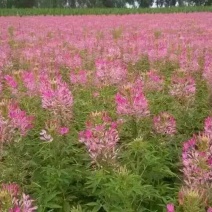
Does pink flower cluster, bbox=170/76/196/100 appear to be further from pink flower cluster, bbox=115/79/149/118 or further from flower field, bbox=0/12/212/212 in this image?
pink flower cluster, bbox=115/79/149/118

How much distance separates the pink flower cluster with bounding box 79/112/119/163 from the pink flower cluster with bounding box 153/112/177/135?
21.9 inches

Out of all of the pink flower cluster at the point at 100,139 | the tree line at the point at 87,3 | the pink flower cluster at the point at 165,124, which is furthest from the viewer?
the tree line at the point at 87,3

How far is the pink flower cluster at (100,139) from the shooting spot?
2.75m

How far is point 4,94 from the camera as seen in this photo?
14.8 feet

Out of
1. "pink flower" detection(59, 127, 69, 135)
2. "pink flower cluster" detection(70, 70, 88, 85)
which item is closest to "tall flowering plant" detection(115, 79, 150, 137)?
"pink flower" detection(59, 127, 69, 135)

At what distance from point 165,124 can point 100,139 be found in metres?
0.66

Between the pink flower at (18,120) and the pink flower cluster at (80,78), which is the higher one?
the pink flower at (18,120)

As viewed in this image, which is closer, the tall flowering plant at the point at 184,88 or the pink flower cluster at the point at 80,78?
the tall flowering plant at the point at 184,88

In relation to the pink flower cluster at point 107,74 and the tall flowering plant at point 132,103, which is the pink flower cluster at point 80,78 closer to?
the pink flower cluster at point 107,74

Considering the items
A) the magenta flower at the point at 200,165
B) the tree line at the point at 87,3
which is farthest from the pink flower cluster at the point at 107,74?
the tree line at the point at 87,3

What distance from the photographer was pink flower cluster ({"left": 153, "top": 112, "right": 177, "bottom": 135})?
126 inches

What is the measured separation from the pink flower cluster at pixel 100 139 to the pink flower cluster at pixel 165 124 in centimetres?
56

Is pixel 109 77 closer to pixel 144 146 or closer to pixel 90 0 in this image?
pixel 144 146

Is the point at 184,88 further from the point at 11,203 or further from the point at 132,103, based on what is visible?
the point at 11,203
